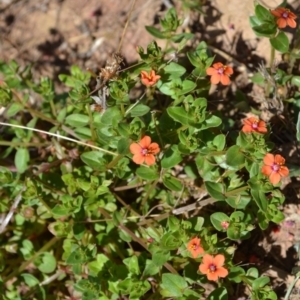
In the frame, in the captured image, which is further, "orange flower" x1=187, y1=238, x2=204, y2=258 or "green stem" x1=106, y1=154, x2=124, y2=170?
"green stem" x1=106, y1=154, x2=124, y2=170

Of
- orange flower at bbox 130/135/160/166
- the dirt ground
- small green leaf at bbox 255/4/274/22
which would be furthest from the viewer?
the dirt ground

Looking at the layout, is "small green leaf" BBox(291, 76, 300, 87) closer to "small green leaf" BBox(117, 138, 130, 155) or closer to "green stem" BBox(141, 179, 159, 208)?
"green stem" BBox(141, 179, 159, 208)

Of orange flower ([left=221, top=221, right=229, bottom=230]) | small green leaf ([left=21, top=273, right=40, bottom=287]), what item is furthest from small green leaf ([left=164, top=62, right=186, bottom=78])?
small green leaf ([left=21, top=273, right=40, bottom=287])

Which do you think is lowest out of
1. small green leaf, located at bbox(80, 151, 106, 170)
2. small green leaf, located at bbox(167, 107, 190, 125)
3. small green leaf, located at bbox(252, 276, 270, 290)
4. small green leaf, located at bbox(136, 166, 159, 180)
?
small green leaf, located at bbox(252, 276, 270, 290)

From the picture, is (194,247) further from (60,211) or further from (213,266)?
(60,211)

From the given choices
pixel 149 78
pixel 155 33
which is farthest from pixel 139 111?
pixel 155 33

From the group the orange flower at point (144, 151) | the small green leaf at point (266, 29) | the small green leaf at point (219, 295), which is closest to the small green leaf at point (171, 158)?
the orange flower at point (144, 151)
